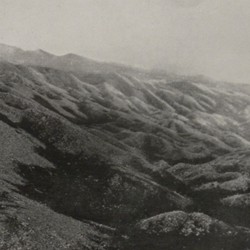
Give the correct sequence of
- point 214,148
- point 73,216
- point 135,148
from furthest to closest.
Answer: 1. point 214,148
2. point 135,148
3. point 73,216

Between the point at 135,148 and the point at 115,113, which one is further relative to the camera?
the point at 115,113

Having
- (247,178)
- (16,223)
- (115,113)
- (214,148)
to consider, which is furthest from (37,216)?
(115,113)

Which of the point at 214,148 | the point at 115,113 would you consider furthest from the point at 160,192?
the point at 115,113

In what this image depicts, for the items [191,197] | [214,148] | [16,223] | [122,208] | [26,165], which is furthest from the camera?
[214,148]

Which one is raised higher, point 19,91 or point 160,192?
point 19,91

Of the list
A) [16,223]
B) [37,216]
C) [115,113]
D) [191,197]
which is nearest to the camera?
[16,223]

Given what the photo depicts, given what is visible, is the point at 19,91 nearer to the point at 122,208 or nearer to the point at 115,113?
the point at 115,113

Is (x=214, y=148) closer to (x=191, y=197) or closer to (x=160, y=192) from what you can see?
(x=191, y=197)

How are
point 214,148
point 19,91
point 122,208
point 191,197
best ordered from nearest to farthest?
point 122,208 < point 191,197 < point 19,91 < point 214,148

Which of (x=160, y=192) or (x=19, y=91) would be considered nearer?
(x=160, y=192)

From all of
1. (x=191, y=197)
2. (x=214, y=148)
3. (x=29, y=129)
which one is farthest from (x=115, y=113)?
(x=191, y=197)
